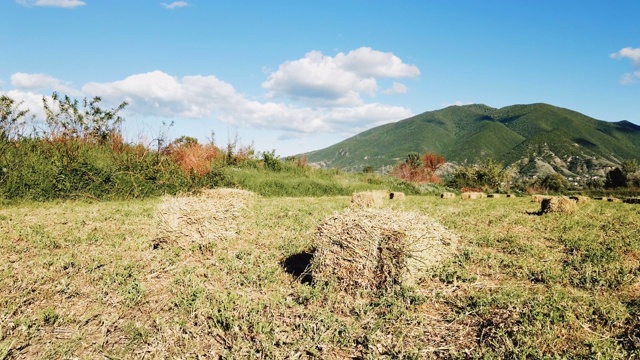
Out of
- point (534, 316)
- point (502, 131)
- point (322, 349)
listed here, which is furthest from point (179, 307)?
point (502, 131)

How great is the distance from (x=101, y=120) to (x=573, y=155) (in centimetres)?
16146

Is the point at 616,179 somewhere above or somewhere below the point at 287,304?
above

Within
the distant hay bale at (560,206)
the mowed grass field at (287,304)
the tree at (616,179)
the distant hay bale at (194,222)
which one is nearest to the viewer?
the mowed grass field at (287,304)

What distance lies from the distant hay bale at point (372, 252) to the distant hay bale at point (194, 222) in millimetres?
3137

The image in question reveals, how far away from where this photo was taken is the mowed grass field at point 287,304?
3.83 metres

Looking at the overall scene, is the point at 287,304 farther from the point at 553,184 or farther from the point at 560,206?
the point at 553,184

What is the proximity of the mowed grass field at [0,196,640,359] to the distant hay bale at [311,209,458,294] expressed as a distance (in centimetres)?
20

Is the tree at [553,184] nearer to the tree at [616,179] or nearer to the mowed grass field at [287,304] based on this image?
the tree at [616,179]

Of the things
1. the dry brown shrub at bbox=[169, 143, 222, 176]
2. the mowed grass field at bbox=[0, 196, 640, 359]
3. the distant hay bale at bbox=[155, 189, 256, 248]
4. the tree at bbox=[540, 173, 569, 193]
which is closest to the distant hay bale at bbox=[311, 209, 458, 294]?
the mowed grass field at bbox=[0, 196, 640, 359]

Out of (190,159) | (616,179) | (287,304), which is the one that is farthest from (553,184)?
(287,304)

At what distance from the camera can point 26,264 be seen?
6.36 metres

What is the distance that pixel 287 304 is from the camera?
4.96 metres

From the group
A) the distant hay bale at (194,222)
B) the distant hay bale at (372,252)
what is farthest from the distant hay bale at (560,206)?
the distant hay bale at (194,222)

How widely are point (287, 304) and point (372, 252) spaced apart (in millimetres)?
1404
